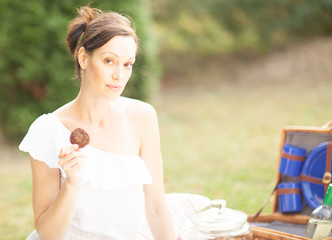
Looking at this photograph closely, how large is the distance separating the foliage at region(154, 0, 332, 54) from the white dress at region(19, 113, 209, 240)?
28.7ft

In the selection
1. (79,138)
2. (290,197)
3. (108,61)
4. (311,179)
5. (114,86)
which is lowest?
(290,197)

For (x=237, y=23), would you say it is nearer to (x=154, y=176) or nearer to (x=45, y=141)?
(x=154, y=176)

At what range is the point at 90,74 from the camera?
2.09 meters

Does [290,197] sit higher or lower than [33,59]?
lower

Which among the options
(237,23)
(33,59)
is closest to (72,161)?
(33,59)

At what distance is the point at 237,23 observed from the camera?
11.1m

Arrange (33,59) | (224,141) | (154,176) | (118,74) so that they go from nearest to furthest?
(118,74) < (154,176) < (33,59) < (224,141)

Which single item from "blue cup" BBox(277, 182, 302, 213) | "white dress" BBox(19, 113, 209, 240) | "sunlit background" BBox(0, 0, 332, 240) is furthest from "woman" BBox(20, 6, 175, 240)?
"sunlit background" BBox(0, 0, 332, 240)

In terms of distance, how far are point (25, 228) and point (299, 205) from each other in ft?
7.29

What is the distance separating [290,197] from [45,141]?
5.73 ft

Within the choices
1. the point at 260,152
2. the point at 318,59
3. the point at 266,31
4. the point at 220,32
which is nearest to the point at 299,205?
the point at 260,152

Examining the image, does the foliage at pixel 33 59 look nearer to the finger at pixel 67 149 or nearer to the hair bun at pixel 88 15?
the hair bun at pixel 88 15

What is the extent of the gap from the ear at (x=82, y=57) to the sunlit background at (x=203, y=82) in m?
1.83

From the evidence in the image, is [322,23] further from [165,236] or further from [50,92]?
[165,236]
